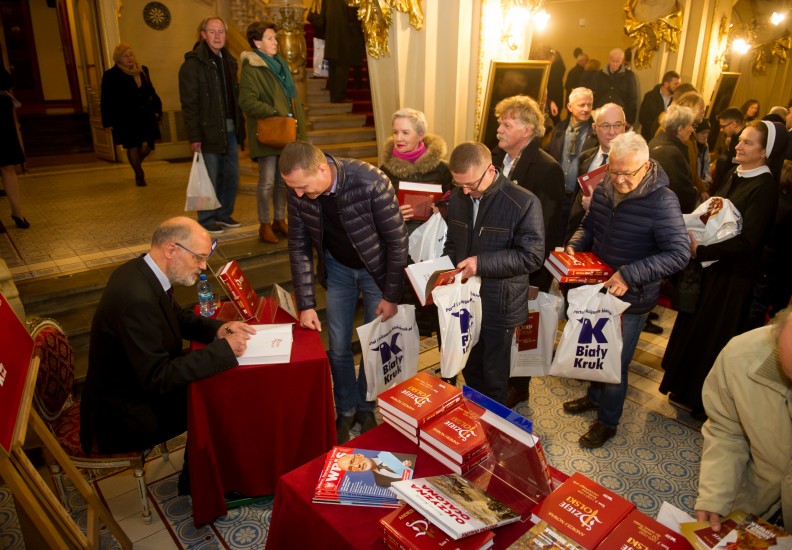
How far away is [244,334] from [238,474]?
726 mm

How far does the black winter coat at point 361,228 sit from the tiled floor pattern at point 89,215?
96.9 inches

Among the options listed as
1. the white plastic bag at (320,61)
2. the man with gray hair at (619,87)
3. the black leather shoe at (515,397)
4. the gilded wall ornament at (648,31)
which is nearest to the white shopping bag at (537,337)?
the black leather shoe at (515,397)

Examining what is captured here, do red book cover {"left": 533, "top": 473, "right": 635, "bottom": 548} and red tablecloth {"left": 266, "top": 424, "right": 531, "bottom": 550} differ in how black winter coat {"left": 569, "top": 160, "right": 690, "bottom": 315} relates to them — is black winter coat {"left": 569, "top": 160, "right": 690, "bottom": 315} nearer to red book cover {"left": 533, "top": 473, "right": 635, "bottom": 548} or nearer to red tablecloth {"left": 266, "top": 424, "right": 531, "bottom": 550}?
red book cover {"left": 533, "top": 473, "right": 635, "bottom": 548}

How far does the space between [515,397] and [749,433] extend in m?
2.04

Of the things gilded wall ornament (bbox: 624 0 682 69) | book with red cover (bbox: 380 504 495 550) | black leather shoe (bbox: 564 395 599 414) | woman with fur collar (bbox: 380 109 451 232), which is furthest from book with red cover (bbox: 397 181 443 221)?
gilded wall ornament (bbox: 624 0 682 69)

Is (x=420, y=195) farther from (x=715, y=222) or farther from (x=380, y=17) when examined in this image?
(x=380, y=17)

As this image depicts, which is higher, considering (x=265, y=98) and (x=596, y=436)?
(x=265, y=98)

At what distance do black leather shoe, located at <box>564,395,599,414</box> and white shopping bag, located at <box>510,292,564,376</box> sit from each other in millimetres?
361

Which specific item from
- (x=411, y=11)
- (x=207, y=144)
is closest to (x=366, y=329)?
(x=207, y=144)

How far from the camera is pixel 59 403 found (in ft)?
8.21

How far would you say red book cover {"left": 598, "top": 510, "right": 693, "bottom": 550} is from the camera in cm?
139

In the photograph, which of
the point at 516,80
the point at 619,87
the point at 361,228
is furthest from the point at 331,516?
the point at 619,87

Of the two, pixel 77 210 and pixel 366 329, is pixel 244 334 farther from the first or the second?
pixel 77 210

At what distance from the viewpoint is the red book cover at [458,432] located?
1.68 metres
